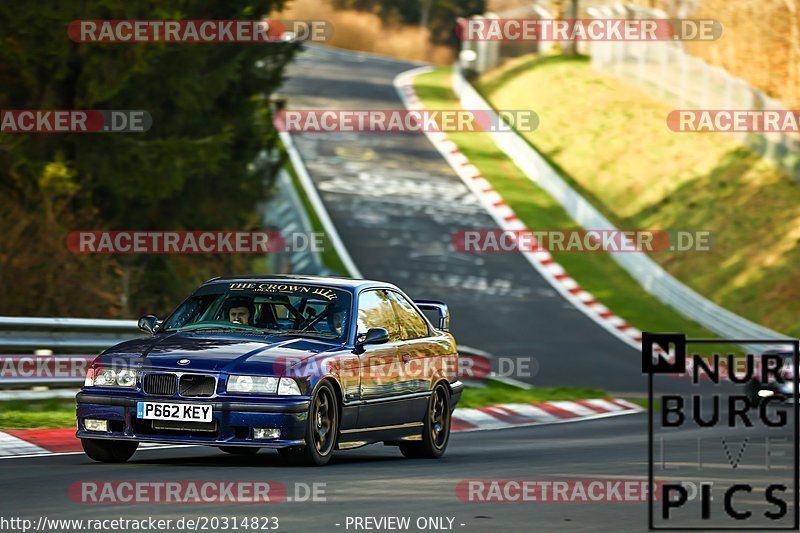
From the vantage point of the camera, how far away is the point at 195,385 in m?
10.3

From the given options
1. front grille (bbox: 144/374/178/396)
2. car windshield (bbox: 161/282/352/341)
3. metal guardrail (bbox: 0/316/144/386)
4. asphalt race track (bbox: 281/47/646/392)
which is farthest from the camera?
asphalt race track (bbox: 281/47/646/392)

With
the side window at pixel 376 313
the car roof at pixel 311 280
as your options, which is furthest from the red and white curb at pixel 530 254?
the car roof at pixel 311 280

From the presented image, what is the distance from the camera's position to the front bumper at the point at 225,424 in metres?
10.2

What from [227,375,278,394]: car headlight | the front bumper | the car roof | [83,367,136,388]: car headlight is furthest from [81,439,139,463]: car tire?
the car roof

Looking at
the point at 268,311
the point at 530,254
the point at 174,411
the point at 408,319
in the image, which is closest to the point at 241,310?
the point at 268,311

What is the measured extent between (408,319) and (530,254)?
24612 mm

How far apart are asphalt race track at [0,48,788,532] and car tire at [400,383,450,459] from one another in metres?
0.16

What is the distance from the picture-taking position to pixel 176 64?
73.5 ft

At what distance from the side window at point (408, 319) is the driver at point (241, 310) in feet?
4.75

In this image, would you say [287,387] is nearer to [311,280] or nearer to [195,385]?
[195,385]

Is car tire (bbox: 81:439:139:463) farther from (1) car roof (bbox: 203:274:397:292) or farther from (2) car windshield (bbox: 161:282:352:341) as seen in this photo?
(1) car roof (bbox: 203:274:397:292)

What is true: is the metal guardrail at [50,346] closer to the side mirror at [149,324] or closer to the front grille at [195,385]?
the side mirror at [149,324]

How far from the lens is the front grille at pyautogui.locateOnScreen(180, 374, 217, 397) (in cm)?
1030

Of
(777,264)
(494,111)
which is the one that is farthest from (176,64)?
(494,111)
